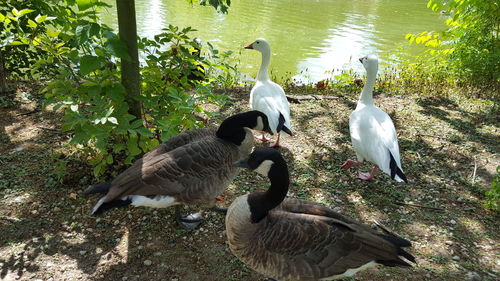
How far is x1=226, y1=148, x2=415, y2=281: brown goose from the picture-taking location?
Answer: 8.93 feet

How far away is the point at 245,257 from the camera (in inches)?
113

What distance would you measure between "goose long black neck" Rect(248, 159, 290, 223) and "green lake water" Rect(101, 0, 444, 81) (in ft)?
25.1

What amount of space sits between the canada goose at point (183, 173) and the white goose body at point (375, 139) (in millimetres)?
1565

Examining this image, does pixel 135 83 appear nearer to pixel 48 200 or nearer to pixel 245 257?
pixel 48 200

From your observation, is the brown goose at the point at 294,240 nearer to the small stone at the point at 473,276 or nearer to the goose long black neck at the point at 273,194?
the goose long black neck at the point at 273,194

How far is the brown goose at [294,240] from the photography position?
272 centimetres

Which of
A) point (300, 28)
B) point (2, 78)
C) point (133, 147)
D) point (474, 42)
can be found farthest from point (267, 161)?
point (300, 28)

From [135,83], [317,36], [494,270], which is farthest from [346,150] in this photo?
[317,36]

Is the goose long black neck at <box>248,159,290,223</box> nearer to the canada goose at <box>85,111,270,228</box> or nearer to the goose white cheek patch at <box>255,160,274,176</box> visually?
the goose white cheek patch at <box>255,160,274,176</box>

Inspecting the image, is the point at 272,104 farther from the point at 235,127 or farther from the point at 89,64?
the point at 89,64

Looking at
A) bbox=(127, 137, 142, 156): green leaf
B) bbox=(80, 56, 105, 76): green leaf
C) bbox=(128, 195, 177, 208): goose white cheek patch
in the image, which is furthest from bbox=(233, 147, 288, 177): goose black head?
bbox=(80, 56, 105, 76): green leaf

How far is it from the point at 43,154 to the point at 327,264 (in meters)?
3.78

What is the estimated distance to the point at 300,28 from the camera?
55.2 feet

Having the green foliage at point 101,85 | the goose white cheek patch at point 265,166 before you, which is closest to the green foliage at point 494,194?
the goose white cheek patch at point 265,166
